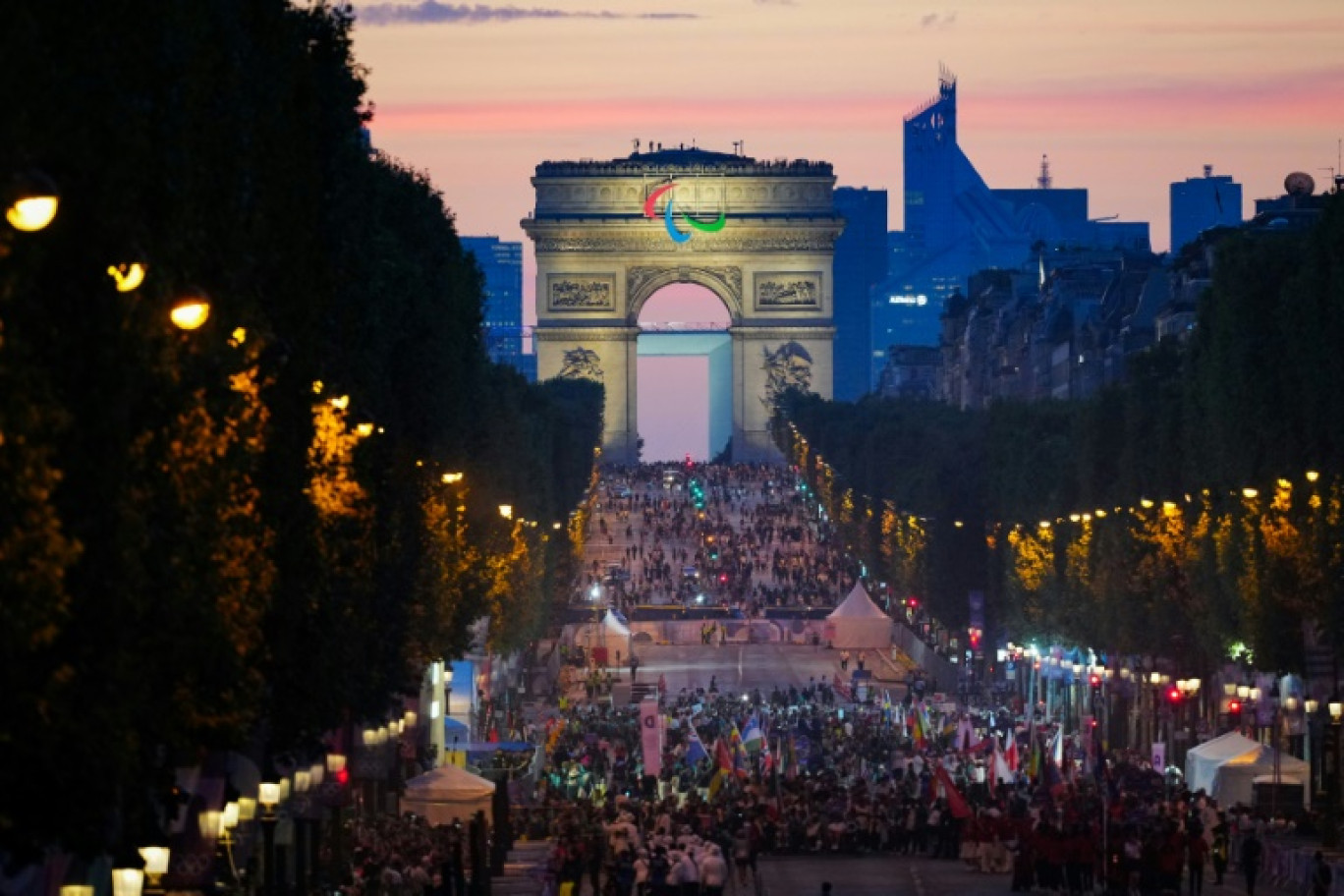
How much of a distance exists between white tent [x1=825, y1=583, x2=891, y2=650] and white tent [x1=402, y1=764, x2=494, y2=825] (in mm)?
54720

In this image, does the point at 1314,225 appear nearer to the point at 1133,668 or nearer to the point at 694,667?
the point at 1133,668

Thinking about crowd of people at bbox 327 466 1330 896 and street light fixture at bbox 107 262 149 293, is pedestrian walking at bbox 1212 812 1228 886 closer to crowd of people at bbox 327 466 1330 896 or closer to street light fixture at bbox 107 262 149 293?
crowd of people at bbox 327 466 1330 896

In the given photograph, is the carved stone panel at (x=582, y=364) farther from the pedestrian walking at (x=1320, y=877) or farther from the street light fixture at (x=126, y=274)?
the street light fixture at (x=126, y=274)

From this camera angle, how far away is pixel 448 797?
154 feet

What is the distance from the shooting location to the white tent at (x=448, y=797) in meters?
46.9

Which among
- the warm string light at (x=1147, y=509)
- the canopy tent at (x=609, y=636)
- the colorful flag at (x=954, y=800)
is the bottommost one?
the colorful flag at (x=954, y=800)

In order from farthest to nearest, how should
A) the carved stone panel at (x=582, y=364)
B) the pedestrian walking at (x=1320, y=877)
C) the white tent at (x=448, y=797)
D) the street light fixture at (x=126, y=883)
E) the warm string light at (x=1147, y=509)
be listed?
the carved stone panel at (x=582, y=364)
the warm string light at (x=1147, y=509)
the white tent at (x=448, y=797)
the pedestrian walking at (x=1320, y=877)
the street light fixture at (x=126, y=883)

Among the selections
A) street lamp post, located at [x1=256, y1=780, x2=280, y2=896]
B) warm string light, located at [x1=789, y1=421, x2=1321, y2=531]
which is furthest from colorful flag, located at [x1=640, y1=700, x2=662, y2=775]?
street lamp post, located at [x1=256, y1=780, x2=280, y2=896]

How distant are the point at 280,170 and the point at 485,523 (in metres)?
34.2

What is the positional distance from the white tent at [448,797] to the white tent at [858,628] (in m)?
54.7

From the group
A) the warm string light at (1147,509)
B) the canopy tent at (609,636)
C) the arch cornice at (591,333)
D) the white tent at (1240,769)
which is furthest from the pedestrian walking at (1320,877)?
the arch cornice at (591,333)

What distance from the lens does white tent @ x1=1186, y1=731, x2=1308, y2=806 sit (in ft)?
165

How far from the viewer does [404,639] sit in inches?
1775

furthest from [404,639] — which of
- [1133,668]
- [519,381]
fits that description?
[519,381]
